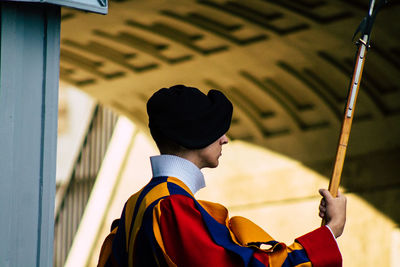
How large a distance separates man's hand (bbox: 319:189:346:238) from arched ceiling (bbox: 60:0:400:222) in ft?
22.7

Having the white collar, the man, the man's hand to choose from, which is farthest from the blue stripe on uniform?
the man's hand

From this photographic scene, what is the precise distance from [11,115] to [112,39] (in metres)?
9.17

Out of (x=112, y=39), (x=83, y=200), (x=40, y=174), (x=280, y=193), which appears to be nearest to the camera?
(x=40, y=174)

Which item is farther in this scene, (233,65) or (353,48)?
(233,65)

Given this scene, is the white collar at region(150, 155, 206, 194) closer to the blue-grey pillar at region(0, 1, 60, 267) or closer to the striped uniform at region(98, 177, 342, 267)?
the striped uniform at region(98, 177, 342, 267)

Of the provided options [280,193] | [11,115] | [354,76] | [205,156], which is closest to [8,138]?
[11,115]

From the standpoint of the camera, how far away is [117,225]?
3674mm

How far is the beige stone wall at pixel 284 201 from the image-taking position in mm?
11930

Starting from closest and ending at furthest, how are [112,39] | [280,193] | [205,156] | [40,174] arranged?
1. [205,156]
2. [40,174]
3. [112,39]
4. [280,193]

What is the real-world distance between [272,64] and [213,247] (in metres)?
9.34

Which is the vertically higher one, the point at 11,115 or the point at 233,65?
the point at 11,115

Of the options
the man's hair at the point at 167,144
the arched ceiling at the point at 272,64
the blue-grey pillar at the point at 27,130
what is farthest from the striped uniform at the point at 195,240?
the arched ceiling at the point at 272,64

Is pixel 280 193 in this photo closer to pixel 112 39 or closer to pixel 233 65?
pixel 233 65

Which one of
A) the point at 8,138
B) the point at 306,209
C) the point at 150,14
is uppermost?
the point at 8,138
